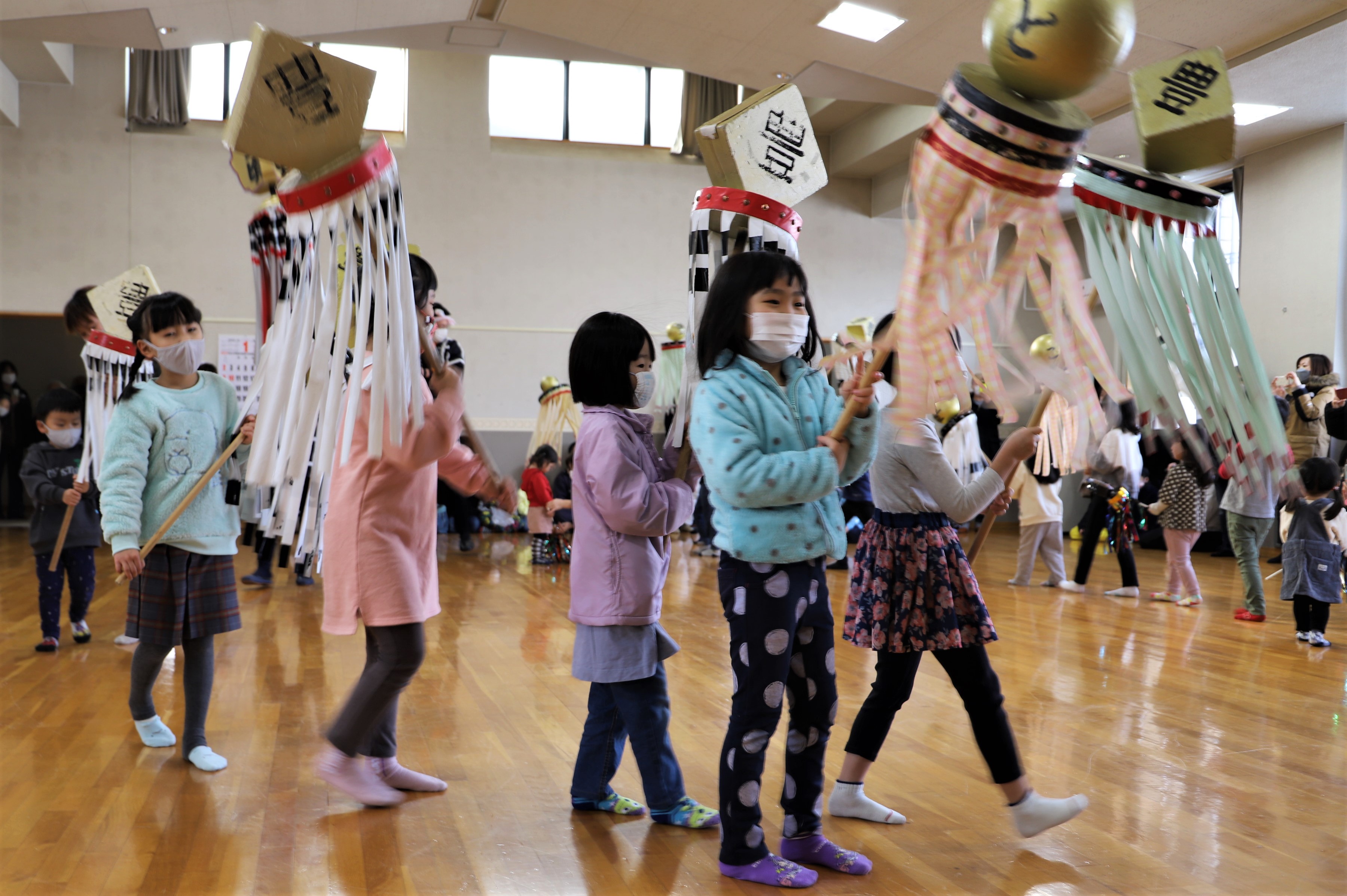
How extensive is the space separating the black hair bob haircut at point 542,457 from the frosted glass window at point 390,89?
429 cm

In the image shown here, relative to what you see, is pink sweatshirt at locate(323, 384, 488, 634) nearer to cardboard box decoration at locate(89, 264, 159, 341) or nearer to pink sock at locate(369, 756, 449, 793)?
pink sock at locate(369, 756, 449, 793)

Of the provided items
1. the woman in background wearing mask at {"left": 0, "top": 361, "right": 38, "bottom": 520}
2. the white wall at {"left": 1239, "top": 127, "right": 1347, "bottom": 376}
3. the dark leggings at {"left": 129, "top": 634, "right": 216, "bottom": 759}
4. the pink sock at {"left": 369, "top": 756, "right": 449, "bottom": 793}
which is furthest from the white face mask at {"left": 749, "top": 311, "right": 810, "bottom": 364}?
the woman in background wearing mask at {"left": 0, "top": 361, "right": 38, "bottom": 520}

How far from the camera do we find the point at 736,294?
5.80 feet

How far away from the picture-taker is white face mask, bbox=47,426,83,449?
14.0 feet

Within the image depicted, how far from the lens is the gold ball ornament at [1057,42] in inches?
34.3

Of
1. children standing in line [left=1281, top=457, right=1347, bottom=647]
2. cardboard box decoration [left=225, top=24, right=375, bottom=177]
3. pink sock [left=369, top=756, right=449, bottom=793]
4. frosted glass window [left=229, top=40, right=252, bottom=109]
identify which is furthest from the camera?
frosted glass window [left=229, top=40, right=252, bottom=109]

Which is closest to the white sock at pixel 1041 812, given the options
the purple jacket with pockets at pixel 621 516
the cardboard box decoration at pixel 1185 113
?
the purple jacket with pockets at pixel 621 516

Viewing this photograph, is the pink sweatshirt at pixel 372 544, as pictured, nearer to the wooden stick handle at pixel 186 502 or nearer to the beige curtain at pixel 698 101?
the wooden stick handle at pixel 186 502

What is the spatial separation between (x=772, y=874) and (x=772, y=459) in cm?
78

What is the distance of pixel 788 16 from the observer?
6871 millimetres

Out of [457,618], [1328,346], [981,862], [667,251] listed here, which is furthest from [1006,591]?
[667,251]

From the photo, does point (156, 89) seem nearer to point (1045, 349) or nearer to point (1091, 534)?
point (1091, 534)

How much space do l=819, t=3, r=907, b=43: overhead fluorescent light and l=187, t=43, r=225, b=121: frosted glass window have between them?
6.55 metres

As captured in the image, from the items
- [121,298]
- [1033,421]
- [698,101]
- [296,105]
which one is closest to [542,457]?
[121,298]
